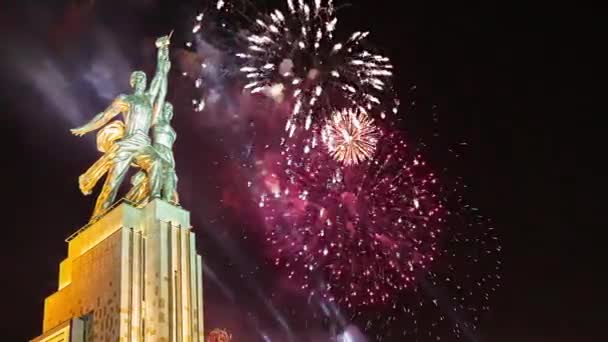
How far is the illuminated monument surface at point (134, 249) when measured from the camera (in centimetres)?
2425

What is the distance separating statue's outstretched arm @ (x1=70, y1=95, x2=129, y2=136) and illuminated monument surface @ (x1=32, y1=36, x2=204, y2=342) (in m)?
0.04

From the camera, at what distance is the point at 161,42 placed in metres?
29.4

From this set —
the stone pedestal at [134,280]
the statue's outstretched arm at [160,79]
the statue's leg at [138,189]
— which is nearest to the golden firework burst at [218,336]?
the stone pedestal at [134,280]

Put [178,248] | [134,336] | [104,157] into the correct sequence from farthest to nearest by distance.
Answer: [104,157]
[178,248]
[134,336]

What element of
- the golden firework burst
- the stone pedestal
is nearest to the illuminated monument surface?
the stone pedestal

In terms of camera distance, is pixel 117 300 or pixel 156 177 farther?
pixel 156 177

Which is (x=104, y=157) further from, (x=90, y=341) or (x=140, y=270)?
(x=90, y=341)

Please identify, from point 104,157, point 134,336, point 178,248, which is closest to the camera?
point 134,336

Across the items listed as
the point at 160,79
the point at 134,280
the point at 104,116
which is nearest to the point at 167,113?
the point at 160,79

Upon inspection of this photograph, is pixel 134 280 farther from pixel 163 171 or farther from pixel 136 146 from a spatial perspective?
pixel 136 146

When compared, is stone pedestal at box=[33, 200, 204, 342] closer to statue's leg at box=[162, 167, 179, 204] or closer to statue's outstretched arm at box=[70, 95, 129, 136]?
statue's leg at box=[162, 167, 179, 204]

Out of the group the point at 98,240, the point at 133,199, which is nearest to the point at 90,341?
the point at 98,240

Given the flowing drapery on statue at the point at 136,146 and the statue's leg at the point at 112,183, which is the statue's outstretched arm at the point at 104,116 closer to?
the flowing drapery on statue at the point at 136,146

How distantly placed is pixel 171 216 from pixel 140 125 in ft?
12.9
